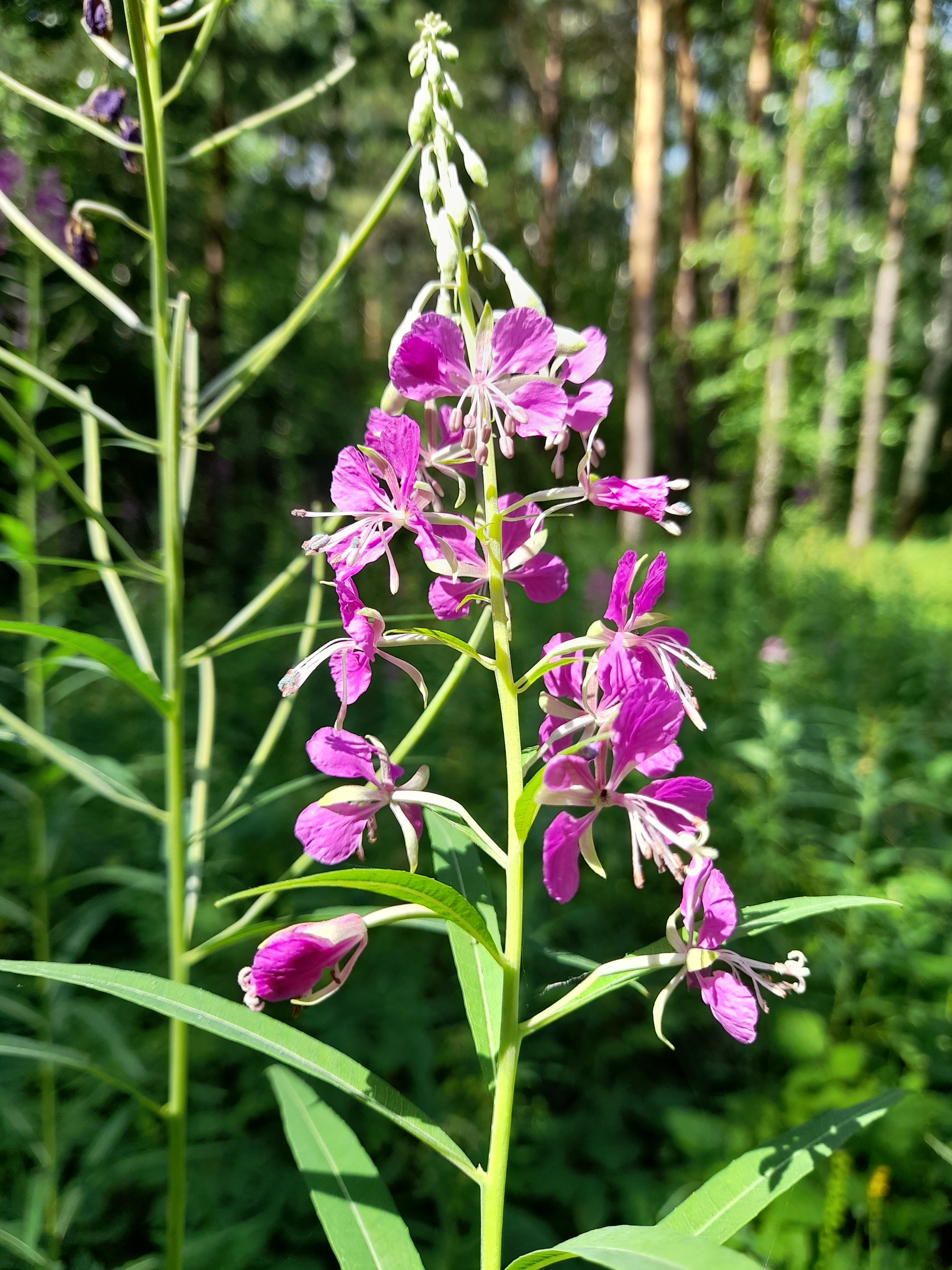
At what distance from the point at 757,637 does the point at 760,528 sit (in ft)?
23.0

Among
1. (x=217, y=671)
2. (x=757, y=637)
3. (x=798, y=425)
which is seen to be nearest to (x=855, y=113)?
(x=798, y=425)

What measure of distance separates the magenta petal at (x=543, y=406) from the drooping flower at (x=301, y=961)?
560 millimetres

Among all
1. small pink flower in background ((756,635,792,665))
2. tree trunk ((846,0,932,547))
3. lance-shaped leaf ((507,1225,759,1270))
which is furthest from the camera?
tree trunk ((846,0,932,547))

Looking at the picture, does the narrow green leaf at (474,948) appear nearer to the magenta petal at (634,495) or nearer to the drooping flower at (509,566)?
the drooping flower at (509,566)

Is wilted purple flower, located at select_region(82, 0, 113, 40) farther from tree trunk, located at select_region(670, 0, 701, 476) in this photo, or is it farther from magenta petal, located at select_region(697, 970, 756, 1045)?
tree trunk, located at select_region(670, 0, 701, 476)

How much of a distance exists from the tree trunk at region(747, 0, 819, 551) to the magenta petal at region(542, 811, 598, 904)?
10464mm

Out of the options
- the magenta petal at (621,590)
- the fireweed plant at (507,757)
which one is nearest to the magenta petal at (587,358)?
the fireweed plant at (507,757)

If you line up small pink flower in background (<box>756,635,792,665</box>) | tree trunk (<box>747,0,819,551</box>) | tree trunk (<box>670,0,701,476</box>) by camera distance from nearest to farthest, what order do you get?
small pink flower in background (<box>756,635,792,665</box>), tree trunk (<box>747,0,819,551</box>), tree trunk (<box>670,0,701,476</box>)

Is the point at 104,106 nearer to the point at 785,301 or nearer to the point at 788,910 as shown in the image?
the point at 788,910

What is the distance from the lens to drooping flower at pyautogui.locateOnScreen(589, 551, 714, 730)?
85 centimetres

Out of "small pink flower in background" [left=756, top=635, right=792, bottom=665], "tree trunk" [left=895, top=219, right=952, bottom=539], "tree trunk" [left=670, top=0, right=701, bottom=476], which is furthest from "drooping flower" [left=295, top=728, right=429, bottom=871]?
"tree trunk" [left=895, top=219, right=952, bottom=539]

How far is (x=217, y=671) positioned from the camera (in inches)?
182

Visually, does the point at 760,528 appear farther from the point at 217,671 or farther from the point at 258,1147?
the point at 258,1147

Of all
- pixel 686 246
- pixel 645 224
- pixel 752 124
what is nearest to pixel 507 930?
pixel 645 224
